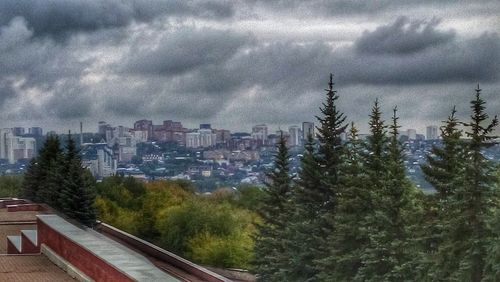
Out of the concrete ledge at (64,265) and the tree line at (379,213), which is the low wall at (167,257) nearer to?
the tree line at (379,213)

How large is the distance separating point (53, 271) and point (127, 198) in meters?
67.2

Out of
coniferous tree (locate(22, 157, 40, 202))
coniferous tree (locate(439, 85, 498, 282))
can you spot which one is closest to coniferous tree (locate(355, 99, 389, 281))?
coniferous tree (locate(439, 85, 498, 282))

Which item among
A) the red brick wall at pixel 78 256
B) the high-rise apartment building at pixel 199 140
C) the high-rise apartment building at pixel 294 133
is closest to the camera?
the red brick wall at pixel 78 256

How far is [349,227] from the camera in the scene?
26.3 m

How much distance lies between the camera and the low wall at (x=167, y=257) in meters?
33.6

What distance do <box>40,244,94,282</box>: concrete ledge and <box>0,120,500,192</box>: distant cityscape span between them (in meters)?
97.8

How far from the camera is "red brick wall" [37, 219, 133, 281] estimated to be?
414 inches

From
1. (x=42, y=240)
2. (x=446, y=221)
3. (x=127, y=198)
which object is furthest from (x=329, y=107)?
(x=127, y=198)

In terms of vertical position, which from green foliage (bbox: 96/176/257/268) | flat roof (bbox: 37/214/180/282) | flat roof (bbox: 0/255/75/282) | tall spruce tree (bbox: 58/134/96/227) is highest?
flat roof (bbox: 37/214/180/282)

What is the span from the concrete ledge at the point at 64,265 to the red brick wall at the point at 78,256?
7 centimetres

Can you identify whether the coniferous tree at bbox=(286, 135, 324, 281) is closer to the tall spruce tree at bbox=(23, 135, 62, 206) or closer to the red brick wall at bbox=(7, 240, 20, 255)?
the red brick wall at bbox=(7, 240, 20, 255)

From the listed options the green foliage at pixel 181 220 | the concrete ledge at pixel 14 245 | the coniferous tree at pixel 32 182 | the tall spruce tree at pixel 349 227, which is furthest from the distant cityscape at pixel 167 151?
the concrete ledge at pixel 14 245

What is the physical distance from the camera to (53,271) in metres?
13.4

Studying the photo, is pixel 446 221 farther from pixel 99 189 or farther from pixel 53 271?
pixel 99 189
